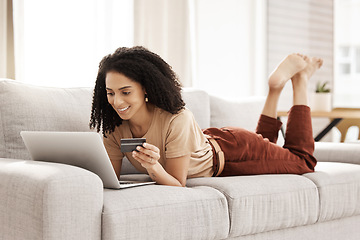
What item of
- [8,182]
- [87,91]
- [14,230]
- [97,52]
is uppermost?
[97,52]

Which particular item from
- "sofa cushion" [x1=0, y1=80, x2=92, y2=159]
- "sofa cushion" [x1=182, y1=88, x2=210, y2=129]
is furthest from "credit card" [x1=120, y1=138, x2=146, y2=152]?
"sofa cushion" [x1=182, y1=88, x2=210, y2=129]

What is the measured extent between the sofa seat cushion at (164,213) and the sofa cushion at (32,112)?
0.52m

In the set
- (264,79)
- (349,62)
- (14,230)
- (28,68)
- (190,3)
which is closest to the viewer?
(14,230)

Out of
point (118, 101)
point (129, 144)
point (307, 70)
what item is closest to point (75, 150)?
point (129, 144)

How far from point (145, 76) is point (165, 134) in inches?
9.3

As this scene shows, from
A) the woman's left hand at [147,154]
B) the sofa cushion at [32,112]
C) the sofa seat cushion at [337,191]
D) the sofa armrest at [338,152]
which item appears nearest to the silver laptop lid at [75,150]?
the woman's left hand at [147,154]

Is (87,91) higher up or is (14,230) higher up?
(87,91)

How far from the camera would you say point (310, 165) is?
2457 mm

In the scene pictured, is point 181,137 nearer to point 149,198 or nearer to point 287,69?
point 149,198

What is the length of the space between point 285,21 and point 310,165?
3469 mm

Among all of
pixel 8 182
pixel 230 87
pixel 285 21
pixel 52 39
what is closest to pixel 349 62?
pixel 285 21

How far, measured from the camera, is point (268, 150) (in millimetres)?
2436

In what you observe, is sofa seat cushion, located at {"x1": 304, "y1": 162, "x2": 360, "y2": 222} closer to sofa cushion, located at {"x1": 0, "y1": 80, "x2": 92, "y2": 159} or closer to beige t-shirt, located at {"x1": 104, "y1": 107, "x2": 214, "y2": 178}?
beige t-shirt, located at {"x1": 104, "y1": 107, "x2": 214, "y2": 178}

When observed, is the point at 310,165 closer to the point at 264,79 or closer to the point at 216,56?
the point at 216,56
